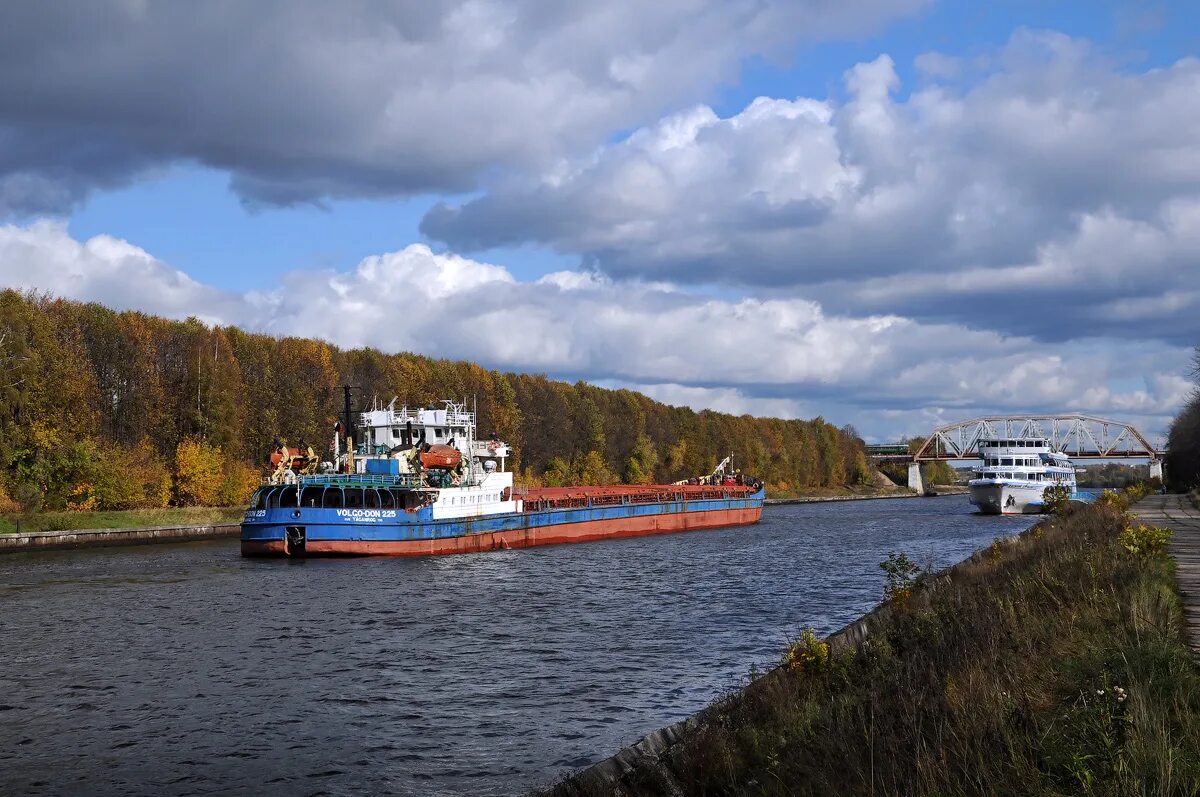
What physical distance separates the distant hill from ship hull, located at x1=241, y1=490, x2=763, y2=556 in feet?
81.6

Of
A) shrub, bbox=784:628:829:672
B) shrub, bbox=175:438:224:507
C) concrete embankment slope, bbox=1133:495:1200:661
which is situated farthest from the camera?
shrub, bbox=175:438:224:507

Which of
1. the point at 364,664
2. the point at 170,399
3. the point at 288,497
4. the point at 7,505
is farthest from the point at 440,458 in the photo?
the point at 170,399

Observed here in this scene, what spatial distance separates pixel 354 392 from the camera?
94812mm

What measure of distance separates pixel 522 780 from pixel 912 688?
6346 millimetres

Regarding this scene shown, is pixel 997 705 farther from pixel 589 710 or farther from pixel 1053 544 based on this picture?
pixel 1053 544

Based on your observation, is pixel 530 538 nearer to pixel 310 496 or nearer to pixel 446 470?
pixel 446 470

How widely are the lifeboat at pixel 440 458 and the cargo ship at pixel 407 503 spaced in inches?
2.4

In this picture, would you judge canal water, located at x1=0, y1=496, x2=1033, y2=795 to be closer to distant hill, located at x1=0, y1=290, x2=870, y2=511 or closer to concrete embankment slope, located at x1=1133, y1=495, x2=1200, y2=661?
concrete embankment slope, located at x1=1133, y1=495, x2=1200, y2=661

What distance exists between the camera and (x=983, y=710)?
11.0m

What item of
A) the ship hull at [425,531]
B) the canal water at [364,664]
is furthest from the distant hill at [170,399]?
the ship hull at [425,531]

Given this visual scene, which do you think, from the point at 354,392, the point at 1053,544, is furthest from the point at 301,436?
the point at 1053,544

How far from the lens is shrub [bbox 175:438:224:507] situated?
7912 cm

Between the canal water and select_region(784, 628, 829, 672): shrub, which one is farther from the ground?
select_region(784, 628, 829, 672): shrub

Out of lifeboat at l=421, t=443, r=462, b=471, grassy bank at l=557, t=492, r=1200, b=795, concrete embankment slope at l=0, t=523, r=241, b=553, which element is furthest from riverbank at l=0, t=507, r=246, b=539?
grassy bank at l=557, t=492, r=1200, b=795
